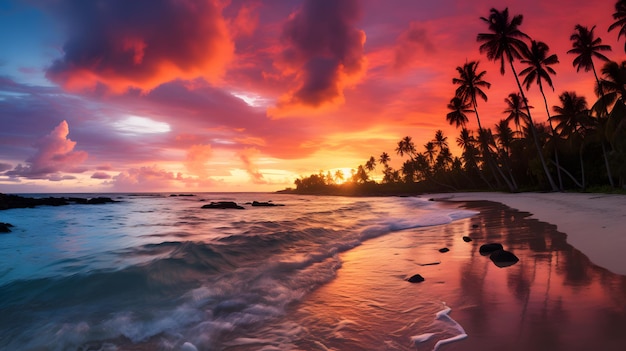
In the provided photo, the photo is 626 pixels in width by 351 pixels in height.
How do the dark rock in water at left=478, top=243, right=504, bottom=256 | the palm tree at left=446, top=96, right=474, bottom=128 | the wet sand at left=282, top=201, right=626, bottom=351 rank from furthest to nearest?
the palm tree at left=446, top=96, right=474, bottom=128 → the dark rock in water at left=478, top=243, right=504, bottom=256 → the wet sand at left=282, top=201, right=626, bottom=351

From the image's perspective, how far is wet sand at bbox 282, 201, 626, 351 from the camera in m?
4.09

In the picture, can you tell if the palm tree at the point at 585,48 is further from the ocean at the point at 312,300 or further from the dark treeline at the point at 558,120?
the ocean at the point at 312,300

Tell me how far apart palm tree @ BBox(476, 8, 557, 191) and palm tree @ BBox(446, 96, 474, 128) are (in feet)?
59.4

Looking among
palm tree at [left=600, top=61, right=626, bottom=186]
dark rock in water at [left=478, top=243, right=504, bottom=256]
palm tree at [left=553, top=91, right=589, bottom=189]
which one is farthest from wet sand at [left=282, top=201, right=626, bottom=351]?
palm tree at [left=553, top=91, right=589, bottom=189]

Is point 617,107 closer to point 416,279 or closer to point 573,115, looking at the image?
point 573,115

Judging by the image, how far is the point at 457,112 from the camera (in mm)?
57594

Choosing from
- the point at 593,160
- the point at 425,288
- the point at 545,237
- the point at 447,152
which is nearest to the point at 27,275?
the point at 425,288

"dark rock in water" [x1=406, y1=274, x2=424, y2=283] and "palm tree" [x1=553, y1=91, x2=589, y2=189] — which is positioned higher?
"palm tree" [x1=553, y1=91, x2=589, y2=189]

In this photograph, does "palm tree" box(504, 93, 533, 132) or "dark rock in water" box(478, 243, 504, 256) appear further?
"palm tree" box(504, 93, 533, 132)

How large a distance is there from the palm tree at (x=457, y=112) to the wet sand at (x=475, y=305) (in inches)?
2068

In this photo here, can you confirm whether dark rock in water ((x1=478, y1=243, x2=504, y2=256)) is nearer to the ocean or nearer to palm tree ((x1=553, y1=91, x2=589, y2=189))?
the ocean

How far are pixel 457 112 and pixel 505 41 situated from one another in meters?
20.4

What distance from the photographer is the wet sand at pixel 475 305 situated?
4086mm

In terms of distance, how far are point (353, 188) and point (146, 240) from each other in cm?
10604
